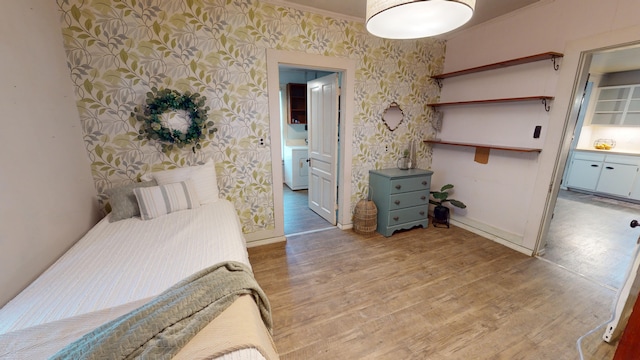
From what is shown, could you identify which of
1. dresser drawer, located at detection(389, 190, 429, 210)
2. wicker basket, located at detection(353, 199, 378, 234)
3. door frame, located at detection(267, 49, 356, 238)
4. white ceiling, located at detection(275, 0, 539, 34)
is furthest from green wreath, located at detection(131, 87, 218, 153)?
dresser drawer, located at detection(389, 190, 429, 210)

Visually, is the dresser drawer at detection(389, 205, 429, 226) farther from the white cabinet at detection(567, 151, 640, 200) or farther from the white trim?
the white cabinet at detection(567, 151, 640, 200)

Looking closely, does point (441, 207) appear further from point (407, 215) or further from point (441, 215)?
A: point (407, 215)

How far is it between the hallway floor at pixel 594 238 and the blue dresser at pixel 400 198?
138cm

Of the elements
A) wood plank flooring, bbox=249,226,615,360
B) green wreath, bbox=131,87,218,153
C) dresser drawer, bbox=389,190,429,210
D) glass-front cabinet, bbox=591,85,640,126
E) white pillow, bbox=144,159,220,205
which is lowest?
wood plank flooring, bbox=249,226,615,360

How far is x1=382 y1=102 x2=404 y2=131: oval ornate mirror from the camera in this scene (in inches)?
127

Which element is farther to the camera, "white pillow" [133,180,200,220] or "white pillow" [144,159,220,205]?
"white pillow" [144,159,220,205]

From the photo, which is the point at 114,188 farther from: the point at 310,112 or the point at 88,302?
the point at 310,112

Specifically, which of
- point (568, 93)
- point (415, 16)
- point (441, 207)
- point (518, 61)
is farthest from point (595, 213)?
point (415, 16)

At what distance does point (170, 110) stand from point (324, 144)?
1888 millimetres

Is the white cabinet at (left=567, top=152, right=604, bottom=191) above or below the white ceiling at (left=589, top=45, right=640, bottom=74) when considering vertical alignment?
below

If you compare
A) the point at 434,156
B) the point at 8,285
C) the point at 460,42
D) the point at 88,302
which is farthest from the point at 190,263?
the point at 460,42

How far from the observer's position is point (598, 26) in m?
2.05

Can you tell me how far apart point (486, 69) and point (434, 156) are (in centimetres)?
Answer: 133

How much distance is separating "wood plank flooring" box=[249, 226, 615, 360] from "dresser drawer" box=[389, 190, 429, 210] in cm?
49
